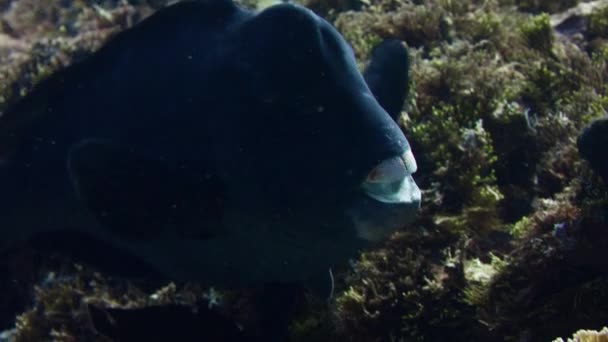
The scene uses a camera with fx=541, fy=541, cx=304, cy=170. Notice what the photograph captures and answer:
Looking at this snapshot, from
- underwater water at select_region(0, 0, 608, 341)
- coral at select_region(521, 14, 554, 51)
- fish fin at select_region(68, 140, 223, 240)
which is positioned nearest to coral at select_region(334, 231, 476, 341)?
underwater water at select_region(0, 0, 608, 341)

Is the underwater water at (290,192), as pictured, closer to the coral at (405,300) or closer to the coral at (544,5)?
the coral at (405,300)

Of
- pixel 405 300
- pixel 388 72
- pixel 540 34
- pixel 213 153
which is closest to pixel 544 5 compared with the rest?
pixel 540 34

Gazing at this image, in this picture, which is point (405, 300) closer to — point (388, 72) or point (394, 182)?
point (394, 182)

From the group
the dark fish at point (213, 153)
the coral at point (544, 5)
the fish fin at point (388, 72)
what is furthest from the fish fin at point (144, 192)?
the coral at point (544, 5)

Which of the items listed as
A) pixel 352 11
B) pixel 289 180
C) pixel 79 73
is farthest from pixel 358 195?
pixel 352 11

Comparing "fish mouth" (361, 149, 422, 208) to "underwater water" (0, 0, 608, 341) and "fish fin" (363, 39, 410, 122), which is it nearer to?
"underwater water" (0, 0, 608, 341)

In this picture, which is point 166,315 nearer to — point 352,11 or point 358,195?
point 358,195

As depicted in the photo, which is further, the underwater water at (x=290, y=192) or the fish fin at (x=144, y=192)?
the fish fin at (x=144, y=192)

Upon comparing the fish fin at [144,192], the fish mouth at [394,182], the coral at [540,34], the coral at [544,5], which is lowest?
the coral at [544,5]
